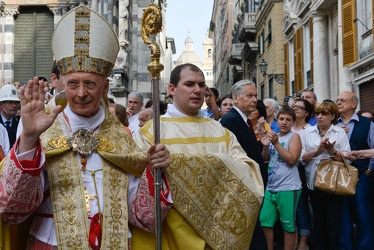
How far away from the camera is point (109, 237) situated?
11.0 feet

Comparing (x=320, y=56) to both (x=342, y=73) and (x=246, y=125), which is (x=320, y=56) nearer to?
(x=342, y=73)

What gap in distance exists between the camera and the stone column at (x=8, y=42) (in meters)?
20.4

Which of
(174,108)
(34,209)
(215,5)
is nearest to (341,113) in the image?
(174,108)

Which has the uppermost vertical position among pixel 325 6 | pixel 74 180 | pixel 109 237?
pixel 325 6

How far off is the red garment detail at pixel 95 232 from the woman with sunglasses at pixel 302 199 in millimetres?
5023

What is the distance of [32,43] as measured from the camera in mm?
20672

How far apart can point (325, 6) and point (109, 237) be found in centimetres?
1721

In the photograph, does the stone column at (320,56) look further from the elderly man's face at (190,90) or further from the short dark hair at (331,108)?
the elderly man's face at (190,90)

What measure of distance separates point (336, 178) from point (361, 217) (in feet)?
2.51

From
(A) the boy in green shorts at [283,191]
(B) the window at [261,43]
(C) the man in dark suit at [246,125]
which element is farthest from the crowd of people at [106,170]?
(B) the window at [261,43]

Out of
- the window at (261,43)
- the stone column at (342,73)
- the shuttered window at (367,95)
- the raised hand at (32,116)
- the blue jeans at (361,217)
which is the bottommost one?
the blue jeans at (361,217)

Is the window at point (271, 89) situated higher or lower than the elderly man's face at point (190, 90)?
higher

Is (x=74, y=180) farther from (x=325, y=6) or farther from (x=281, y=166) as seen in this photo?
(x=325, y=6)

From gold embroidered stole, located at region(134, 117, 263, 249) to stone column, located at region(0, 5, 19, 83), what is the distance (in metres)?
17.4
